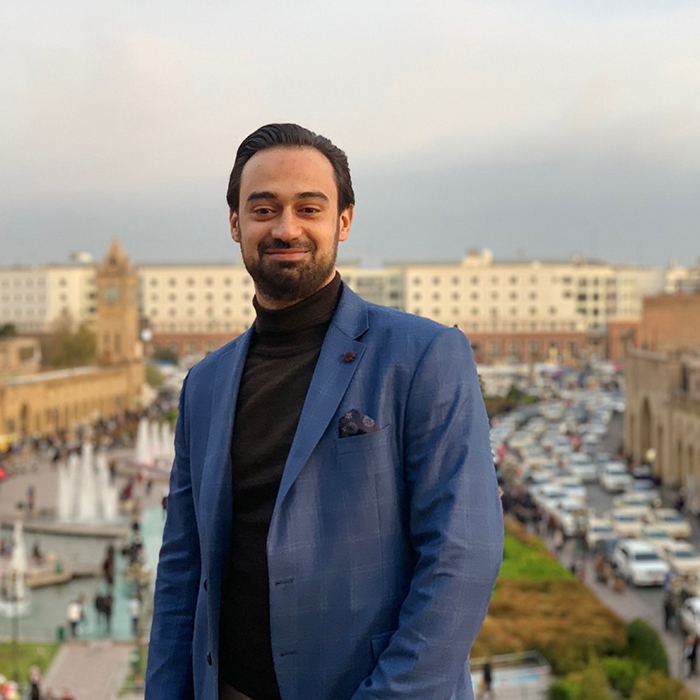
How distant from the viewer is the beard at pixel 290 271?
226 cm

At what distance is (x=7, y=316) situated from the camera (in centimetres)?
9644

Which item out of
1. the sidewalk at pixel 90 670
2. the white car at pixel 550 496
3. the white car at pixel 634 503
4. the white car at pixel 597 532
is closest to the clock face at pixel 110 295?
the white car at pixel 550 496

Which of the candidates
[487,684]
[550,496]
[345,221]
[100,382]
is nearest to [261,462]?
[345,221]

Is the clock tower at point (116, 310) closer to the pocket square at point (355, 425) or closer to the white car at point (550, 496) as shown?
the white car at point (550, 496)

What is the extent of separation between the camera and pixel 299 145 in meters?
2.27

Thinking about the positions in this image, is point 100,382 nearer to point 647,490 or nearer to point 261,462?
point 647,490

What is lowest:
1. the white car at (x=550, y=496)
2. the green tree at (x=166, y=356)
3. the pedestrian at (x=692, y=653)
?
the green tree at (x=166, y=356)

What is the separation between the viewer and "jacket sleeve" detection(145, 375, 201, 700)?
2484 mm

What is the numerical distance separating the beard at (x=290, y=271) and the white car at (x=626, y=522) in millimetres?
21571

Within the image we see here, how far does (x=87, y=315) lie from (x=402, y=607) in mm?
93547

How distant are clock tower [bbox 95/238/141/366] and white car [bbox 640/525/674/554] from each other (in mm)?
40340

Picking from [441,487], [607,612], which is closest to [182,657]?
[441,487]

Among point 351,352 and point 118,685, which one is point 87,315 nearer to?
point 118,685

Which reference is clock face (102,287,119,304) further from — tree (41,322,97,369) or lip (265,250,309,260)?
lip (265,250,309,260)
